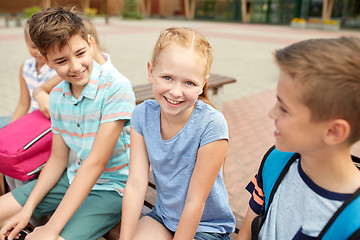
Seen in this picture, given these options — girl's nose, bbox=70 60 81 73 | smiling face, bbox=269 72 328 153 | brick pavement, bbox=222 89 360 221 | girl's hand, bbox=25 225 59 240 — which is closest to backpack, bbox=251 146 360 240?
smiling face, bbox=269 72 328 153

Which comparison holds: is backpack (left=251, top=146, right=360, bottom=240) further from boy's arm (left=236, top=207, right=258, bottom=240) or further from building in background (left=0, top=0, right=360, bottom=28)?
building in background (left=0, top=0, right=360, bottom=28)

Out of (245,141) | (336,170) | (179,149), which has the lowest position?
(245,141)

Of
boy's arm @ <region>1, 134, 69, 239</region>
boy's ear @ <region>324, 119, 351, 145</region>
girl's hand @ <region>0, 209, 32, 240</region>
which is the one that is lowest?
girl's hand @ <region>0, 209, 32, 240</region>

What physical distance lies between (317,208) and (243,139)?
3072 millimetres

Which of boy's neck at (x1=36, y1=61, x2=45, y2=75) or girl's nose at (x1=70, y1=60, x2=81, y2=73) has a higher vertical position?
girl's nose at (x1=70, y1=60, x2=81, y2=73)

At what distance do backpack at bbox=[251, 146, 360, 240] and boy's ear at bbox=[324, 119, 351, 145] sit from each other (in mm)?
175

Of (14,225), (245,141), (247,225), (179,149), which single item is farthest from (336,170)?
(245,141)

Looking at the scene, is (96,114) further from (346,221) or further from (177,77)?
(346,221)

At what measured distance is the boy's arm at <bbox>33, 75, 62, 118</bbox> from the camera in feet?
7.36

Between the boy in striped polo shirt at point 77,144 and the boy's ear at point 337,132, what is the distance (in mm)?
1101

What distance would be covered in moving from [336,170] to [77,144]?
1437mm

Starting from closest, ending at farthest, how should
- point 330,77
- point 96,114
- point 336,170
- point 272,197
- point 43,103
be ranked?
point 330,77, point 336,170, point 272,197, point 96,114, point 43,103

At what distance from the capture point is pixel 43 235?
165 centimetres

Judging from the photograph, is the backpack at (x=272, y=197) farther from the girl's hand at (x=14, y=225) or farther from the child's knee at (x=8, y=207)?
the child's knee at (x=8, y=207)
